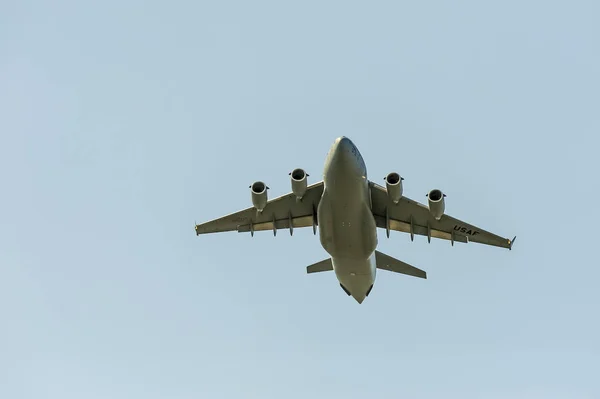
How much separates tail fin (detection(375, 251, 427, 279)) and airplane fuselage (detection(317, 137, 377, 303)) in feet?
4.90

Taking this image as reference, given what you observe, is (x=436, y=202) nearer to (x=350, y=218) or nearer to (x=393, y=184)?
(x=393, y=184)

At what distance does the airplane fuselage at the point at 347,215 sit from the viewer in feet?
89.9

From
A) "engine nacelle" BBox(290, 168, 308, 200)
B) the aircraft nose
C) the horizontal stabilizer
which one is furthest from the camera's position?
the horizontal stabilizer

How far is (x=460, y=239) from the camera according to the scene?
109 feet

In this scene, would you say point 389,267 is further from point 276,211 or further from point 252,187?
point 252,187

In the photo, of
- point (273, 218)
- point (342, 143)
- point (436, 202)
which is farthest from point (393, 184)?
point (273, 218)

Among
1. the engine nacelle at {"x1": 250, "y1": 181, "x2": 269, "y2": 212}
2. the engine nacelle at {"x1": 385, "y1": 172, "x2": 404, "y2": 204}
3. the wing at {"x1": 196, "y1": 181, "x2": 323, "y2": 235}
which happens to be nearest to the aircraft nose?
the engine nacelle at {"x1": 385, "y1": 172, "x2": 404, "y2": 204}

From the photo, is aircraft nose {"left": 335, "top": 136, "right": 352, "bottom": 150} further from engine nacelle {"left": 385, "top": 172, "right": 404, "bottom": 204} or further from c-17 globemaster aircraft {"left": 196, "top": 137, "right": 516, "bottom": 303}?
engine nacelle {"left": 385, "top": 172, "right": 404, "bottom": 204}

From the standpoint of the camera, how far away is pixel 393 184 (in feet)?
96.3

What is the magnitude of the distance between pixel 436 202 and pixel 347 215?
11.0 feet

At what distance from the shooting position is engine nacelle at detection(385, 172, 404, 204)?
29.4 meters

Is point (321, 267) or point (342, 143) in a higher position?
point (342, 143)

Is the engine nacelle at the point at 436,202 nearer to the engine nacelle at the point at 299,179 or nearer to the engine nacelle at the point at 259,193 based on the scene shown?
the engine nacelle at the point at 299,179

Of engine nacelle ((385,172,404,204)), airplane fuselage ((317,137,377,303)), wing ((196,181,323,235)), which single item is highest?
wing ((196,181,323,235))
